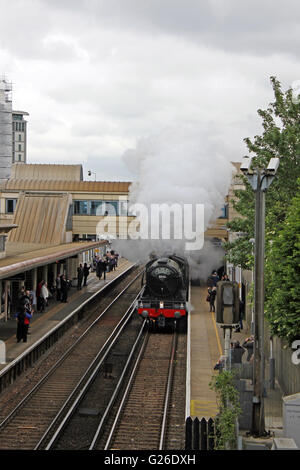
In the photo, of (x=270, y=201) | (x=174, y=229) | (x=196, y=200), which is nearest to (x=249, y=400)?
(x=270, y=201)

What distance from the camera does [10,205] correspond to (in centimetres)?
3612

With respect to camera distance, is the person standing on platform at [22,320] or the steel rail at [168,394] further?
the person standing on platform at [22,320]

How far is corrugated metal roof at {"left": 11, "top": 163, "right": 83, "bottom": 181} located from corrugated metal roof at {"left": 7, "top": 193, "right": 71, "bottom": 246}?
1753 centimetres

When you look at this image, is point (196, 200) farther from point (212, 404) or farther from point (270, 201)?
point (212, 404)

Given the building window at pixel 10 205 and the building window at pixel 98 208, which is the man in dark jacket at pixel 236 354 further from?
the building window at pixel 10 205

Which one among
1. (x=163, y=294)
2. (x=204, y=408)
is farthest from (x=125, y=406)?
(x=163, y=294)

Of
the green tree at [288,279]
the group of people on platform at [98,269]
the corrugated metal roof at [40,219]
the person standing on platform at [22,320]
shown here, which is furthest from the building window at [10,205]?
the green tree at [288,279]

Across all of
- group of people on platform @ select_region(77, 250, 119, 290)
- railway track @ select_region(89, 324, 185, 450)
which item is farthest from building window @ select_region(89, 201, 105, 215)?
railway track @ select_region(89, 324, 185, 450)

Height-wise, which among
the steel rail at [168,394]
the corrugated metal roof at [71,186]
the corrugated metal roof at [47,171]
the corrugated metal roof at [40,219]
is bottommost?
the steel rail at [168,394]

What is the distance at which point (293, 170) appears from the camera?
15578 millimetres

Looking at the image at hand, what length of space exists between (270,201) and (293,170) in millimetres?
1093

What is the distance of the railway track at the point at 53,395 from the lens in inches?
410

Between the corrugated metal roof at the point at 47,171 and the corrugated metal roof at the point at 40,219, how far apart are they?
17.5m

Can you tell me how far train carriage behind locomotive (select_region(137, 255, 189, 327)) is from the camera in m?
20.0
